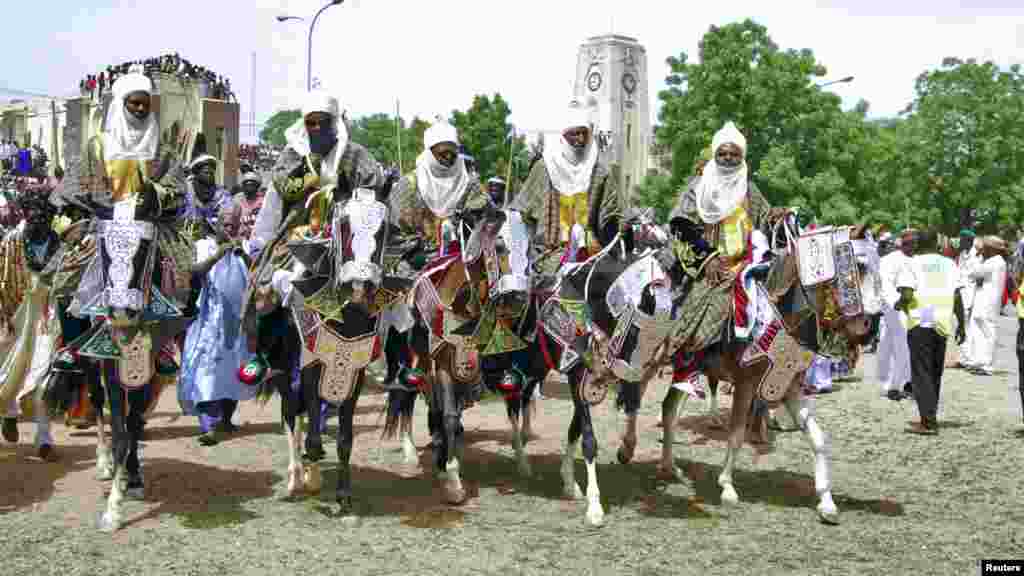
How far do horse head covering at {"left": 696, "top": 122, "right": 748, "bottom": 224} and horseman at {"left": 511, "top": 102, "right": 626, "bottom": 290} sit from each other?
0.77 meters

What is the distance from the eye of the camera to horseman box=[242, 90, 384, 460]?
830 cm

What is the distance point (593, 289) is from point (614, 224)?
0.80 metres

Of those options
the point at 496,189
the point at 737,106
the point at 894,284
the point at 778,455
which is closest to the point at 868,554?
the point at 778,455

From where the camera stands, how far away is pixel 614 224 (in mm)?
8664

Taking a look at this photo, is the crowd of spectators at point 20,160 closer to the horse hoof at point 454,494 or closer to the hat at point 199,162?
the hat at point 199,162

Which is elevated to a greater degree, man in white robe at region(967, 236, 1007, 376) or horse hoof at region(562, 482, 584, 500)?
man in white robe at region(967, 236, 1007, 376)

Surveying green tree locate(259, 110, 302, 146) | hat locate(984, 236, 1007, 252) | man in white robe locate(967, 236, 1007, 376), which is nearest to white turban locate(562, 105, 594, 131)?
hat locate(984, 236, 1007, 252)

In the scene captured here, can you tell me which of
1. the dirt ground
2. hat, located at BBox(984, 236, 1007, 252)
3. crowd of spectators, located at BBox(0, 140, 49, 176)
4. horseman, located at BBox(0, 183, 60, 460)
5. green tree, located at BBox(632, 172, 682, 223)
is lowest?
the dirt ground

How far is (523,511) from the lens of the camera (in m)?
8.29

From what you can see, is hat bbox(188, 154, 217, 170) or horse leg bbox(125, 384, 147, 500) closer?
horse leg bbox(125, 384, 147, 500)

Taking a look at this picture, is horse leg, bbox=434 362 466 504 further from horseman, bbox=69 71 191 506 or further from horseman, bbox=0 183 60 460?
horseman, bbox=0 183 60 460

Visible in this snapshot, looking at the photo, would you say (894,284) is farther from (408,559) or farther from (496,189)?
(408,559)

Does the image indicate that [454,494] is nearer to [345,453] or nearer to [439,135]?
[345,453]

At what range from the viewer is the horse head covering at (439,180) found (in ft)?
28.9
